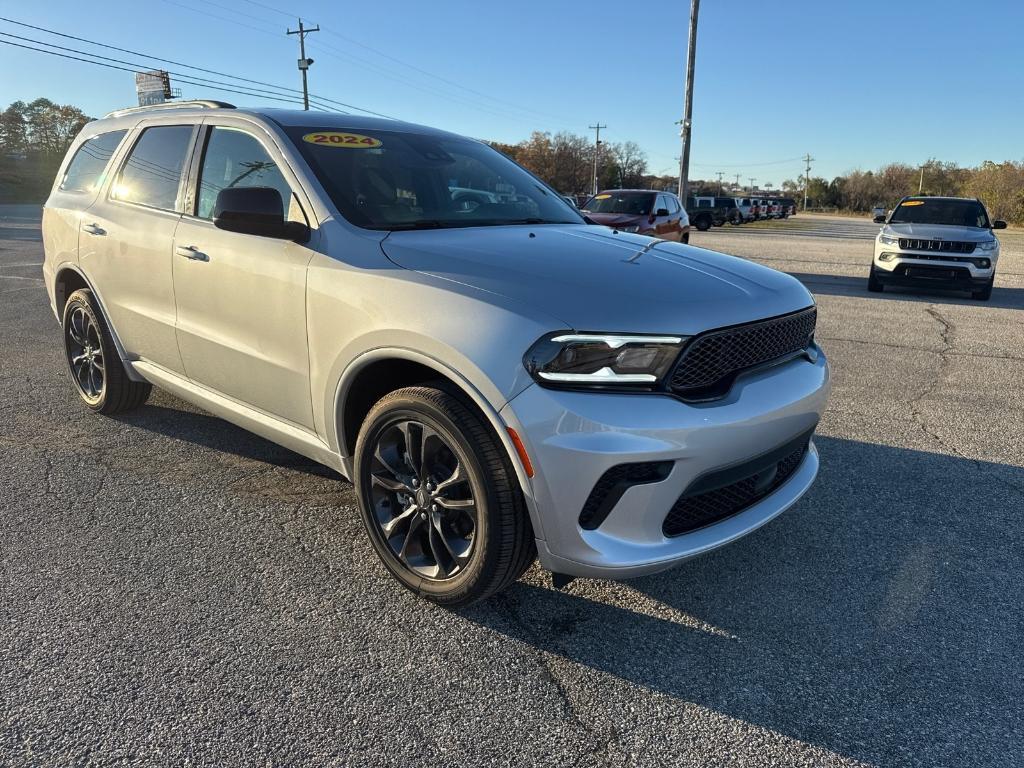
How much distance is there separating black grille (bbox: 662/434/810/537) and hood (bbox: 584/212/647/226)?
1044 centimetres

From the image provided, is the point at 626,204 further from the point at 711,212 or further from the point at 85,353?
the point at 711,212

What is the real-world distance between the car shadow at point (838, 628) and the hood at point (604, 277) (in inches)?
42.8

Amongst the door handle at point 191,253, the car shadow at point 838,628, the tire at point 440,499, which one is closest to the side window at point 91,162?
the door handle at point 191,253

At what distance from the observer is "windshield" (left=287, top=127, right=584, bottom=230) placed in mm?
3107

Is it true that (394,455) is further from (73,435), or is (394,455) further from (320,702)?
(73,435)

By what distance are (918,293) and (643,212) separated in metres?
4.97

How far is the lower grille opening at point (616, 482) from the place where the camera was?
2217mm

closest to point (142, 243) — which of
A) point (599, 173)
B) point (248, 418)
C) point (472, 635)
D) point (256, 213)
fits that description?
point (248, 418)

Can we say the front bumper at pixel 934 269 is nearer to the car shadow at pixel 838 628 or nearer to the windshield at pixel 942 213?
the windshield at pixel 942 213

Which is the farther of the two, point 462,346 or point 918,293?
point 918,293

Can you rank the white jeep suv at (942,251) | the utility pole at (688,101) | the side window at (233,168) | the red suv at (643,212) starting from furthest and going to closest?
the utility pole at (688,101), the red suv at (643,212), the white jeep suv at (942,251), the side window at (233,168)

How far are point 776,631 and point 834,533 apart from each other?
924 millimetres

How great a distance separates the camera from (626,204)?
1415cm

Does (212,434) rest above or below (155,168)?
below
